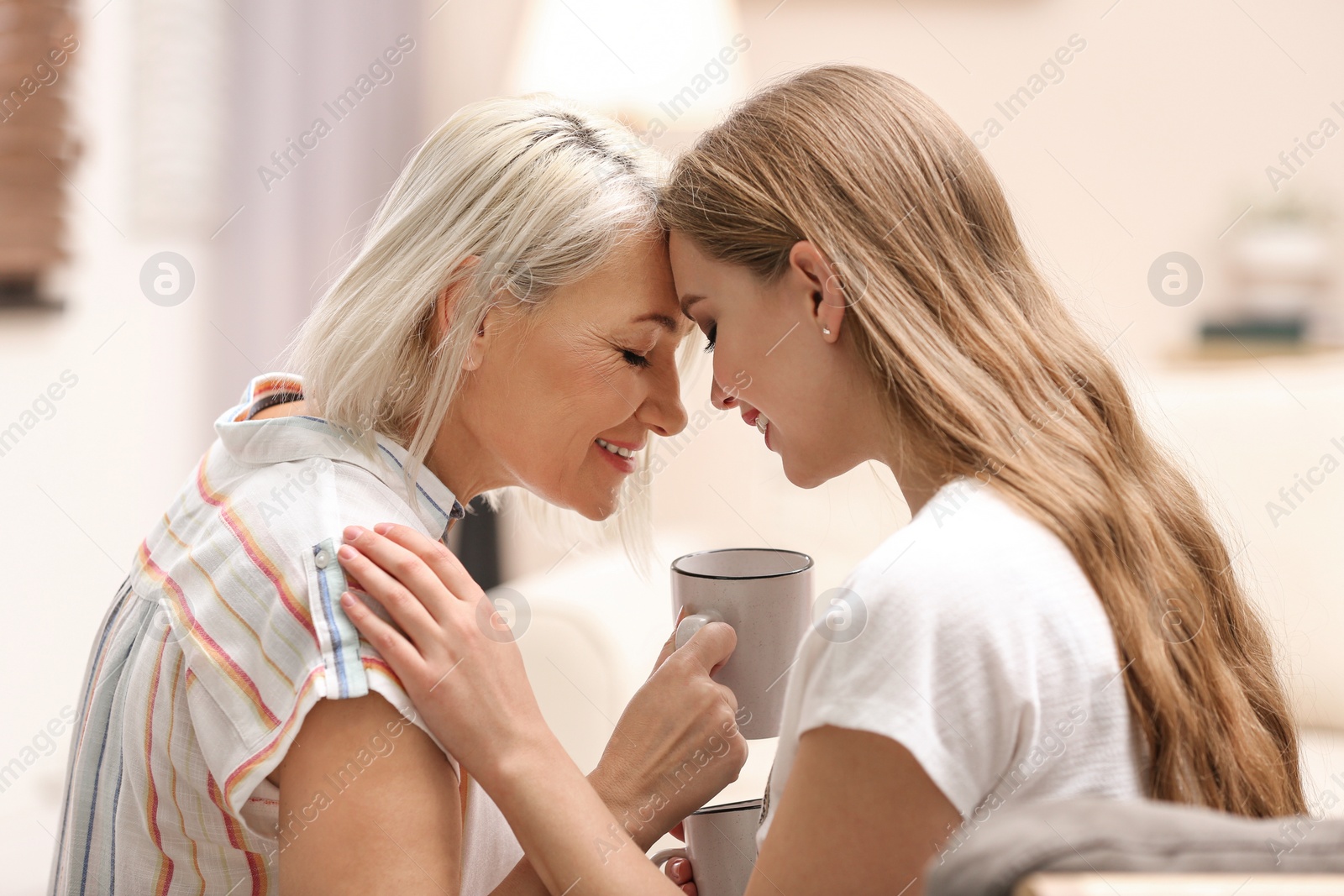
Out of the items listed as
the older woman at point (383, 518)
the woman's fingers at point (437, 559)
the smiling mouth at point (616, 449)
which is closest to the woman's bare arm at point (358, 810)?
the older woman at point (383, 518)

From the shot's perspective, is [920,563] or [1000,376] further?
[1000,376]

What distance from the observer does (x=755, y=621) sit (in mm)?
961

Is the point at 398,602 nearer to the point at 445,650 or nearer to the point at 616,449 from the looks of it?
the point at 445,650

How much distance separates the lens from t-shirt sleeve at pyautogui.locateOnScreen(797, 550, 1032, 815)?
2.30 feet

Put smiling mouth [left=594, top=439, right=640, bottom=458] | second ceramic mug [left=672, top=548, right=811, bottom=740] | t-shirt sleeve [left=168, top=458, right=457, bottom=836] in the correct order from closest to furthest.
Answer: t-shirt sleeve [left=168, top=458, right=457, bottom=836] < second ceramic mug [left=672, top=548, right=811, bottom=740] < smiling mouth [left=594, top=439, right=640, bottom=458]

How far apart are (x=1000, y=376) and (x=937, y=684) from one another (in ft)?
0.92

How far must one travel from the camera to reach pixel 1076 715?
0.74 metres

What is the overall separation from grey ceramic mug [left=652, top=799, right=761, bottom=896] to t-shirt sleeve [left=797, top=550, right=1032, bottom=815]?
22 centimetres

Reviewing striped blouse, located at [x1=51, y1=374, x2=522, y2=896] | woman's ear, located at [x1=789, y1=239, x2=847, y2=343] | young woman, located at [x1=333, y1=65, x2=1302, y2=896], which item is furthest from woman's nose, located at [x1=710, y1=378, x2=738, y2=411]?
striped blouse, located at [x1=51, y1=374, x2=522, y2=896]

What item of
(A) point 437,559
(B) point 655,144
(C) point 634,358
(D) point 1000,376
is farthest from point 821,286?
(B) point 655,144

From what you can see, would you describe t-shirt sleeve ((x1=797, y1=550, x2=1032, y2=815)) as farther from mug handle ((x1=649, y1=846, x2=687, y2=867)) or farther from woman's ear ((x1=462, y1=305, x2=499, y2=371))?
woman's ear ((x1=462, y1=305, x2=499, y2=371))

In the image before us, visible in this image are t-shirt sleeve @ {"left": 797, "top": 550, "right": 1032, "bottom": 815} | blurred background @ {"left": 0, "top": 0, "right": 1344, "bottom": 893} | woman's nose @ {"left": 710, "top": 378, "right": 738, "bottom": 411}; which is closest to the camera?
t-shirt sleeve @ {"left": 797, "top": 550, "right": 1032, "bottom": 815}

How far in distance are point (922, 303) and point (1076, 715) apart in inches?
13.7

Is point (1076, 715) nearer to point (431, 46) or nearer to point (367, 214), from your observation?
point (367, 214)
